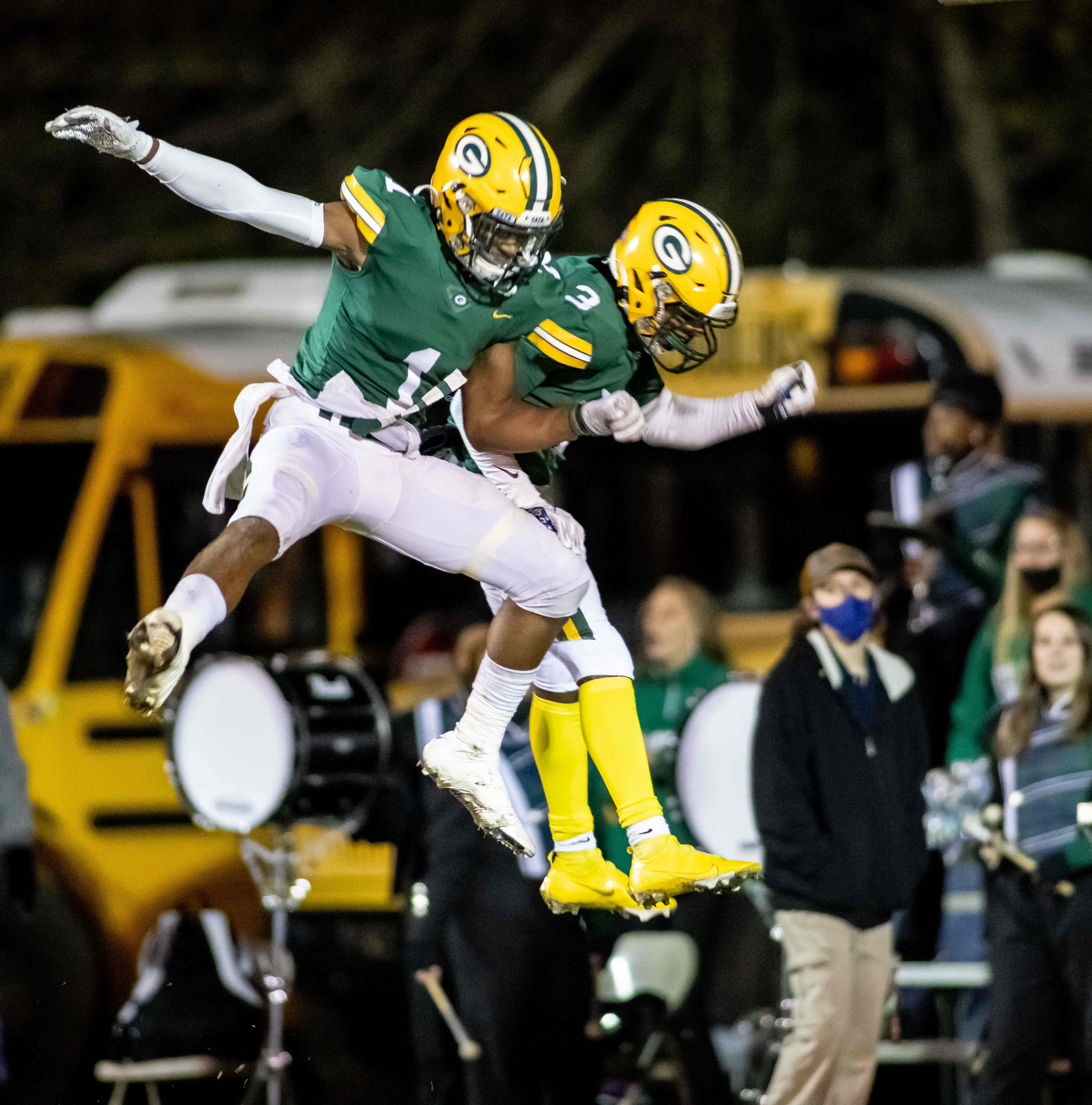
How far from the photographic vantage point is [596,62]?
16.2 metres

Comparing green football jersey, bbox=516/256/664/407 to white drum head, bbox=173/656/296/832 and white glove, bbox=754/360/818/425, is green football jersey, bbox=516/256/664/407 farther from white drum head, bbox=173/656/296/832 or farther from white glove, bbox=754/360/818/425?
white drum head, bbox=173/656/296/832

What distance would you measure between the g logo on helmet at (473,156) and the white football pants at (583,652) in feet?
3.54

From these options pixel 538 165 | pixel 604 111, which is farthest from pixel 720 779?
pixel 604 111

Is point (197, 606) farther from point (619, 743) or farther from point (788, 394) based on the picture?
point (788, 394)

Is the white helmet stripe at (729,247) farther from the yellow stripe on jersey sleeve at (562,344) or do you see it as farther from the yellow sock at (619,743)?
the yellow sock at (619,743)

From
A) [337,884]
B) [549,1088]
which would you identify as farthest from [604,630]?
[337,884]

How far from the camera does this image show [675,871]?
5.12 metres

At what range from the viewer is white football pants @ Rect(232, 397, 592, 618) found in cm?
475

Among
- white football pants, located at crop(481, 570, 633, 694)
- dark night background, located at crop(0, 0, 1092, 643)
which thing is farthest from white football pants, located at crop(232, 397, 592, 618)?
dark night background, located at crop(0, 0, 1092, 643)

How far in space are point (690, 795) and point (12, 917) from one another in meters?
2.55

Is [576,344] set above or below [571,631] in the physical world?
above

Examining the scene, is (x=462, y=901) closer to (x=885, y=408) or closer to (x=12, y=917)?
(x=12, y=917)

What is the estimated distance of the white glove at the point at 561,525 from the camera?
509 centimetres

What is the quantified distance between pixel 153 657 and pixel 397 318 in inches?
43.2
